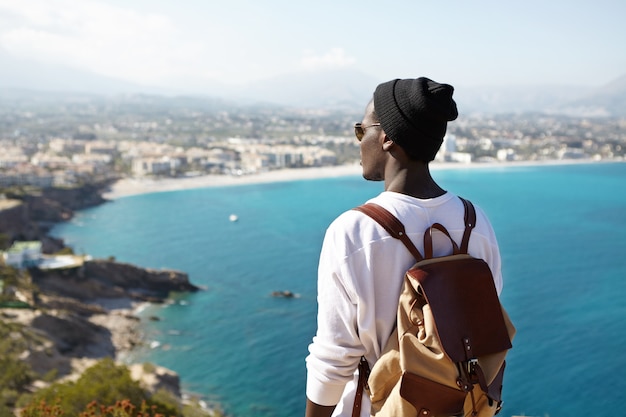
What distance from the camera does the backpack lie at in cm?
70

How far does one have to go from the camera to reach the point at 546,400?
902 centimetres

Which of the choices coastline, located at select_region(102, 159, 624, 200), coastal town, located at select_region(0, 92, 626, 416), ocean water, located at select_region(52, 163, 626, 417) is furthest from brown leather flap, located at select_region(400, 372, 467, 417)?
coastline, located at select_region(102, 159, 624, 200)

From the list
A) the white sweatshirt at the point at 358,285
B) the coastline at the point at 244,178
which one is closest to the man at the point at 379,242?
the white sweatshirt at the point at 358,285

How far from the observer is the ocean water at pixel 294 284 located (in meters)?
9.51

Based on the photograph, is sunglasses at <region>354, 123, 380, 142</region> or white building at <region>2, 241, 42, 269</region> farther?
white building at <region>2, 241, 42, 269</region>

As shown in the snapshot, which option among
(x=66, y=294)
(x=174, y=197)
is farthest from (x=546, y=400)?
(x=174, y=197)

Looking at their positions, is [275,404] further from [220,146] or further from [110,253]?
[220,146]

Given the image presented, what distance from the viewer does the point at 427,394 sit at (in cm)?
70

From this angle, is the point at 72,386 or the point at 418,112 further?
the point at 72,386

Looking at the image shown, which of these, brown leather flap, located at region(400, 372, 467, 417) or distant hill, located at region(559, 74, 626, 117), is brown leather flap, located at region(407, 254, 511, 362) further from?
distant hill, located at region(559, 74, 626, 117)

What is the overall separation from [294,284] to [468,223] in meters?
14.1

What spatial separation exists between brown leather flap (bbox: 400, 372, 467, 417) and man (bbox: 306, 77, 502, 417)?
3.0 inches

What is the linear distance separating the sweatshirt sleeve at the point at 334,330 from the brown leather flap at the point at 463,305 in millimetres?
85

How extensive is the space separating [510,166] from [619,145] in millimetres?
13991
